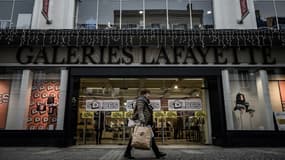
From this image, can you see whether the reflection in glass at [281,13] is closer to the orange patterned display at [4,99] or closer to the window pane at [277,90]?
the window pane at [277,90]

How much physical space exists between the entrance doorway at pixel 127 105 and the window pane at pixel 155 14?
269 centimetres

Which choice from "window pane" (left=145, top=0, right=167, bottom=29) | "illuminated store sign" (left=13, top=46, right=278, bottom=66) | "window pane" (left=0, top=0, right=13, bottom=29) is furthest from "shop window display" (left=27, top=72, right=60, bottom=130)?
"window pane" (left=145, top=0, right=167, bottom=29)

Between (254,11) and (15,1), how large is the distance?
1175 centimetres

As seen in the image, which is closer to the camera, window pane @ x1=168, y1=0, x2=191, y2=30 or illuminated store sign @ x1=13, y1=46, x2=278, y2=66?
illuminated store sign @ x1=13, y1=46, x2=278, y2=66

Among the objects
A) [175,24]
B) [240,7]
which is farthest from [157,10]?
[240,7]

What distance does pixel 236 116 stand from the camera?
991 centimetres

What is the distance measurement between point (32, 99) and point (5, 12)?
177 inches

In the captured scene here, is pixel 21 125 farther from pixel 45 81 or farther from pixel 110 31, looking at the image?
pixel 110 31

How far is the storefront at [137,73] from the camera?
372 inches

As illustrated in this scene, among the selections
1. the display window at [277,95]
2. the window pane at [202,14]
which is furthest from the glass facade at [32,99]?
the display window at [277,95]

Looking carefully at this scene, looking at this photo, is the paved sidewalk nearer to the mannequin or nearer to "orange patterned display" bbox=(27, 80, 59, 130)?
"orange patterned display" bbox=(27, 80, 59, 130)

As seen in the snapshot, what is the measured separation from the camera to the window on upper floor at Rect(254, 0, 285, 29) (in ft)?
35.4

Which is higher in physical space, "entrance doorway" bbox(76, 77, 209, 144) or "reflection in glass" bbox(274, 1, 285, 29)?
"reflection in glass" bbox(274, 1, 285, 29)

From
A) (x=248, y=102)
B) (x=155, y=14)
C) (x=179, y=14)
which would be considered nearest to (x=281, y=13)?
(x=248, y=102)
